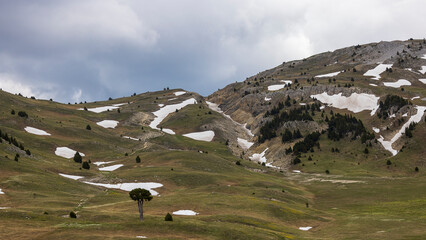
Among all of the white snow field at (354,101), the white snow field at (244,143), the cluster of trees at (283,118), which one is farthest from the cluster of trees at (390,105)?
the white snow field at (244,143)

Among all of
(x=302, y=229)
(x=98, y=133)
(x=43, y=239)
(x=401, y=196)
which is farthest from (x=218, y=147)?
(x=43, y=239)

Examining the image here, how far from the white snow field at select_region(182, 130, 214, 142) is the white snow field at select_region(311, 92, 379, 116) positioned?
5942cm

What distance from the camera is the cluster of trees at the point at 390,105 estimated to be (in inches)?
5571

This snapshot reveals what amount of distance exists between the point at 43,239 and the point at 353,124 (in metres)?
131

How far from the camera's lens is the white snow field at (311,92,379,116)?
164 m

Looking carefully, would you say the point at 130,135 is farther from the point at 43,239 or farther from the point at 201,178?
the point at 43,239

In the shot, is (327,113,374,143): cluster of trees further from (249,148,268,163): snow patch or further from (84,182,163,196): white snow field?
(84,182,163,196): white snow field

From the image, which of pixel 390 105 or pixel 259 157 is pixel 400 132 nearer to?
pixel 390 105

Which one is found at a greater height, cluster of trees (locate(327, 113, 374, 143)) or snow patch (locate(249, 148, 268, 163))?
cluster of trees (locate(327, 113, 374, 143))

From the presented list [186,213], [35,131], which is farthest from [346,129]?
[35,131]

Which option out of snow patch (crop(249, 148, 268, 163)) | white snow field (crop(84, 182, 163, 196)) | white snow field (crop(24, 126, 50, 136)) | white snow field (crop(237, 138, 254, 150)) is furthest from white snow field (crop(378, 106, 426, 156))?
white snow field (crop(24, 126, 50, 136))

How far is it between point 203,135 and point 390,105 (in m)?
80.2

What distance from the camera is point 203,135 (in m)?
168

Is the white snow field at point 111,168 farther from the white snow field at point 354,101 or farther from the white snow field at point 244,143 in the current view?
the white snow field at point 354,101
